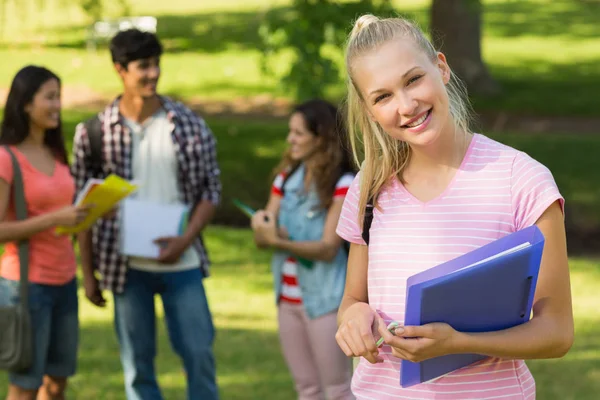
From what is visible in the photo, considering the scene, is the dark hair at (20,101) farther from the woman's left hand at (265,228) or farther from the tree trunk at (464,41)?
the tree trunk at (464,41)

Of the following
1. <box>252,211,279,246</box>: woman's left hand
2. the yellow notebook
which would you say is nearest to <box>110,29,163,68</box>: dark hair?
the yellow notebook

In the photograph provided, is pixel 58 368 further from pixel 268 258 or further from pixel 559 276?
pixel 268 258

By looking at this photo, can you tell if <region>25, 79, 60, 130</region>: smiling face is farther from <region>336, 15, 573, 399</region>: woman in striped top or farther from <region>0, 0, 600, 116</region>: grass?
<region>0, 0, 600, 116</region>: grass

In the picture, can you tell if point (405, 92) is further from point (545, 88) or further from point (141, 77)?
point (545, 88)

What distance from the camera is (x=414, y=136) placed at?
2463mm

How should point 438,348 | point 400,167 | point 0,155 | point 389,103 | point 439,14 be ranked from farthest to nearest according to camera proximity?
point 439,14, point 0,155, point 400,167, point 389,103, point 438,348

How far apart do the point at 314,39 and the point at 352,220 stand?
1004 cm

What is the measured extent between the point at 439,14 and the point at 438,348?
16.1m

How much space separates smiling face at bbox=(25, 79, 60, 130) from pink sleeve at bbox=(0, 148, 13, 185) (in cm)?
25

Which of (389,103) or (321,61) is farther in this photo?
(321,61)

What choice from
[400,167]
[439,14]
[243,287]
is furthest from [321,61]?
[400,167]

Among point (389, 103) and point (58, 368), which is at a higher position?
point (389, 103)

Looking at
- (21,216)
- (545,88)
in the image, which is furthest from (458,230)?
(545,88)

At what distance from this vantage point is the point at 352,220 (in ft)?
8.79
